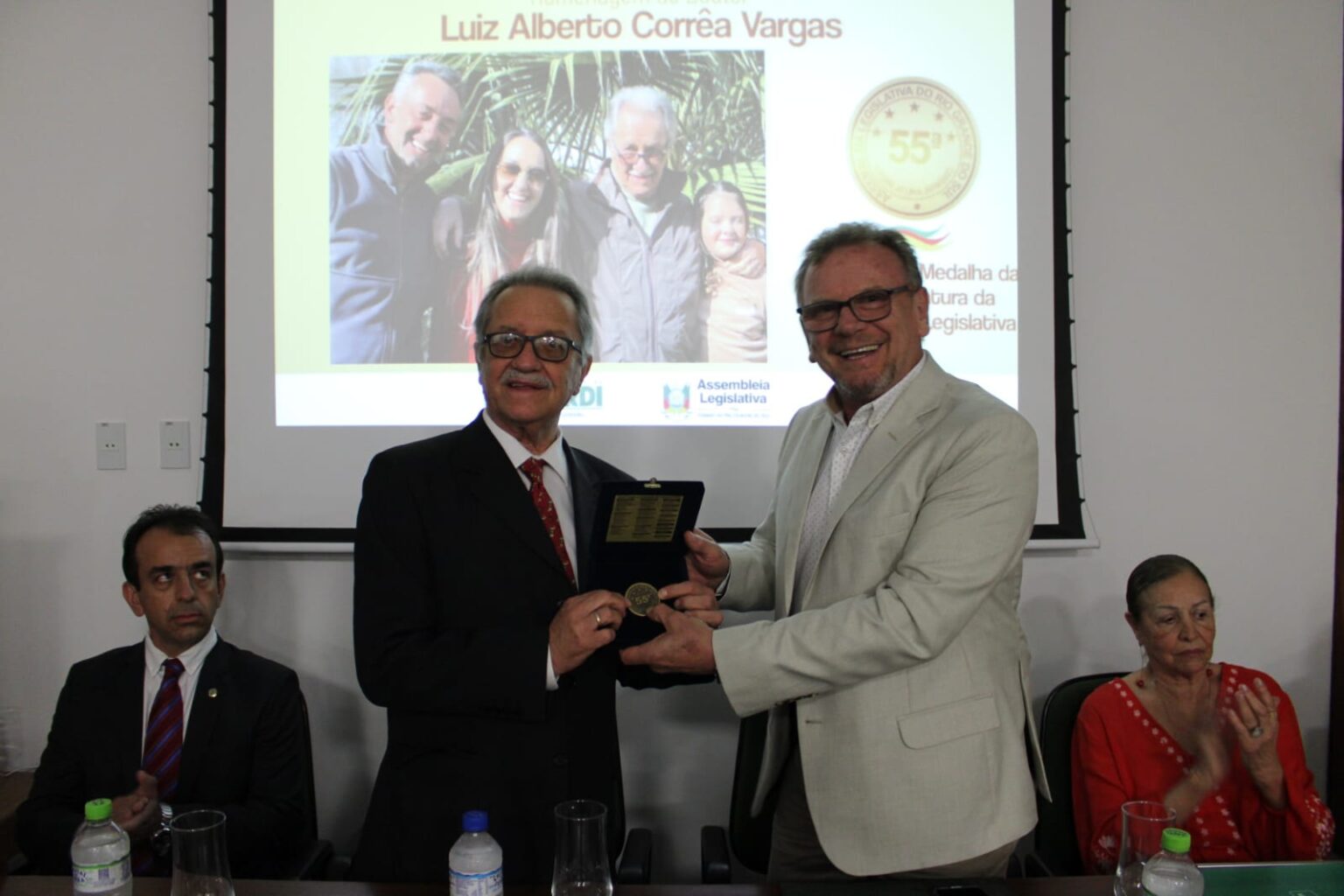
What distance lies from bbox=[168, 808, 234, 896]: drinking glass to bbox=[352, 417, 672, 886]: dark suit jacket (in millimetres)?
378

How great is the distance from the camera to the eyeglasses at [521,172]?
116 inches

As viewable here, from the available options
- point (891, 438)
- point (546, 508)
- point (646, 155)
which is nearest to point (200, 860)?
point (546, 508)

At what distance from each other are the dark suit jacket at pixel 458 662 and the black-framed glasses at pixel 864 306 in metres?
0.68

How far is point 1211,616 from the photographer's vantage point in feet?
7.54

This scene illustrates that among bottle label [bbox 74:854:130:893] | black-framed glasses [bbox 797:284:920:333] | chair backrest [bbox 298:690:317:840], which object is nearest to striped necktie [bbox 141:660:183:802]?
chair backrest [bbox 298:690:317:840]

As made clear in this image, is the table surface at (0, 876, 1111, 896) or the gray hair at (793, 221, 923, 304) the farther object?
the gray hair at (793, 221, 923, 304)

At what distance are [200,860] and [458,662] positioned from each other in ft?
1.57

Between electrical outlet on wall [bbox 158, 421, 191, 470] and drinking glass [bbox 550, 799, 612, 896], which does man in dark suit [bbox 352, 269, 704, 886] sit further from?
electrical outlet on wall [bbox 158, 421, 191, 470]

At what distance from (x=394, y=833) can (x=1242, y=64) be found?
331 centimetres

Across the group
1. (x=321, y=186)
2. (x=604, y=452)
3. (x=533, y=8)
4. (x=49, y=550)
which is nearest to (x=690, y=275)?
(x=604, y=452)

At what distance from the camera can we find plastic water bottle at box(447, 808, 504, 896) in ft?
4.36

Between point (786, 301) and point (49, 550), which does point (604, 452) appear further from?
point (49, 550)

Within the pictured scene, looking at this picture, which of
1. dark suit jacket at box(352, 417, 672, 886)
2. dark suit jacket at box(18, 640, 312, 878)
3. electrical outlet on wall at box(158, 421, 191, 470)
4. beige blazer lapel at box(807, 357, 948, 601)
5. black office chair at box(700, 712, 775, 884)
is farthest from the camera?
electrical outlet on wall at box(158, 421, 191, 470)

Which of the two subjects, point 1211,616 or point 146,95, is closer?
point 1211,616
